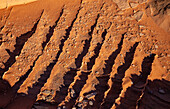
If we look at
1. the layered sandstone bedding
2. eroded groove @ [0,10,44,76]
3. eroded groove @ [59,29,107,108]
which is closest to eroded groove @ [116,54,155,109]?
the layered sandstone bedding

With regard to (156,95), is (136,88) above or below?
above

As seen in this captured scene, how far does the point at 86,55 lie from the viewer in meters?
3.18

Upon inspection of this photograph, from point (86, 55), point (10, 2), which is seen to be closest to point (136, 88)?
point (86, 55)

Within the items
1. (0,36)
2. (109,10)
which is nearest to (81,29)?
(109,10)

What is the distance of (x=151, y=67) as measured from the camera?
2885 mm

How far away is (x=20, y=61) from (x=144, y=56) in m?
2.27

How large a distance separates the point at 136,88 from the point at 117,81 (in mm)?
306

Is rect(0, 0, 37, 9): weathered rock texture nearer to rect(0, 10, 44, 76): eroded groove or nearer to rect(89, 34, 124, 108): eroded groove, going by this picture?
rect(0, 10, 44, 76): eroded groove

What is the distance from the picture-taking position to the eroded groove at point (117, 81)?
2.55 meters

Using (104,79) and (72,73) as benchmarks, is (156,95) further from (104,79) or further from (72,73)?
(72,73)

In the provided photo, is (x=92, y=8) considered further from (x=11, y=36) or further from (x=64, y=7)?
(x=11, y=36)

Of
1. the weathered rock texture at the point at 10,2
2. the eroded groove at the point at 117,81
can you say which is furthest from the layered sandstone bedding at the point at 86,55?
the weathered rock texture at the point at 10,2

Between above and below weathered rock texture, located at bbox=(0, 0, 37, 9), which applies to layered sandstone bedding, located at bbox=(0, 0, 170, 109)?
below

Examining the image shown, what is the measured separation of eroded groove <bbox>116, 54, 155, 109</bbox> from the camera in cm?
252
